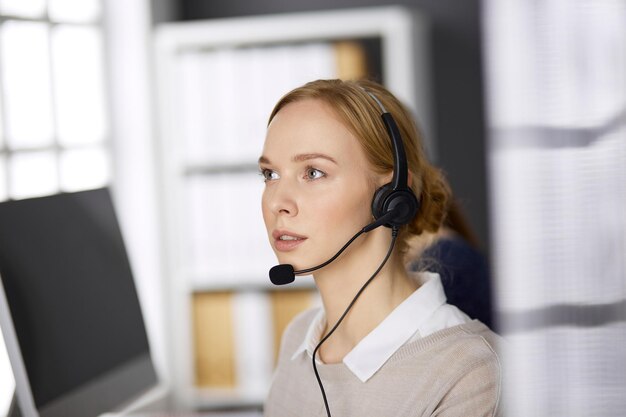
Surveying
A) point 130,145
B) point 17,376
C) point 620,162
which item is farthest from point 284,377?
point 130,145

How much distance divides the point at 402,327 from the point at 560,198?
0.60 metres

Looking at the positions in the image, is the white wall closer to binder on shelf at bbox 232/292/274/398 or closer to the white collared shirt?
binder on shelf at bbox 232/292/274/398

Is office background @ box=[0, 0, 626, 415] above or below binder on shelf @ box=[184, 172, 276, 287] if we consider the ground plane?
above

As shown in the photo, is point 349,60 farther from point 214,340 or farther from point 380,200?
point 380,200

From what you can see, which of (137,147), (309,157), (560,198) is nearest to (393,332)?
(309,157)

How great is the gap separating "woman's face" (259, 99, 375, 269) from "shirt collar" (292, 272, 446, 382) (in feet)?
0.44

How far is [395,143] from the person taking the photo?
1.23 m

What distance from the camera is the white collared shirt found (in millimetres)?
1234

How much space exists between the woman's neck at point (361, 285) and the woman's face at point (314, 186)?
0.05 meters

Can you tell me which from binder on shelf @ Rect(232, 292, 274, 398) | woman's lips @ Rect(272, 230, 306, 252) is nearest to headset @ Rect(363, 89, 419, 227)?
woman's lips @ Rect(272, 230, 306, 252)

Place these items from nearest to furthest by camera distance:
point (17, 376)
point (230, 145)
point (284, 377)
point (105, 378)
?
1. point (17, 376)
2. point (105, 378)
3. point (284, 377)
4. point (230, 145)

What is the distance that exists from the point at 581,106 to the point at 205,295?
275 centimetres

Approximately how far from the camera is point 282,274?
1.22 meters

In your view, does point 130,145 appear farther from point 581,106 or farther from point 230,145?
point 581,106
